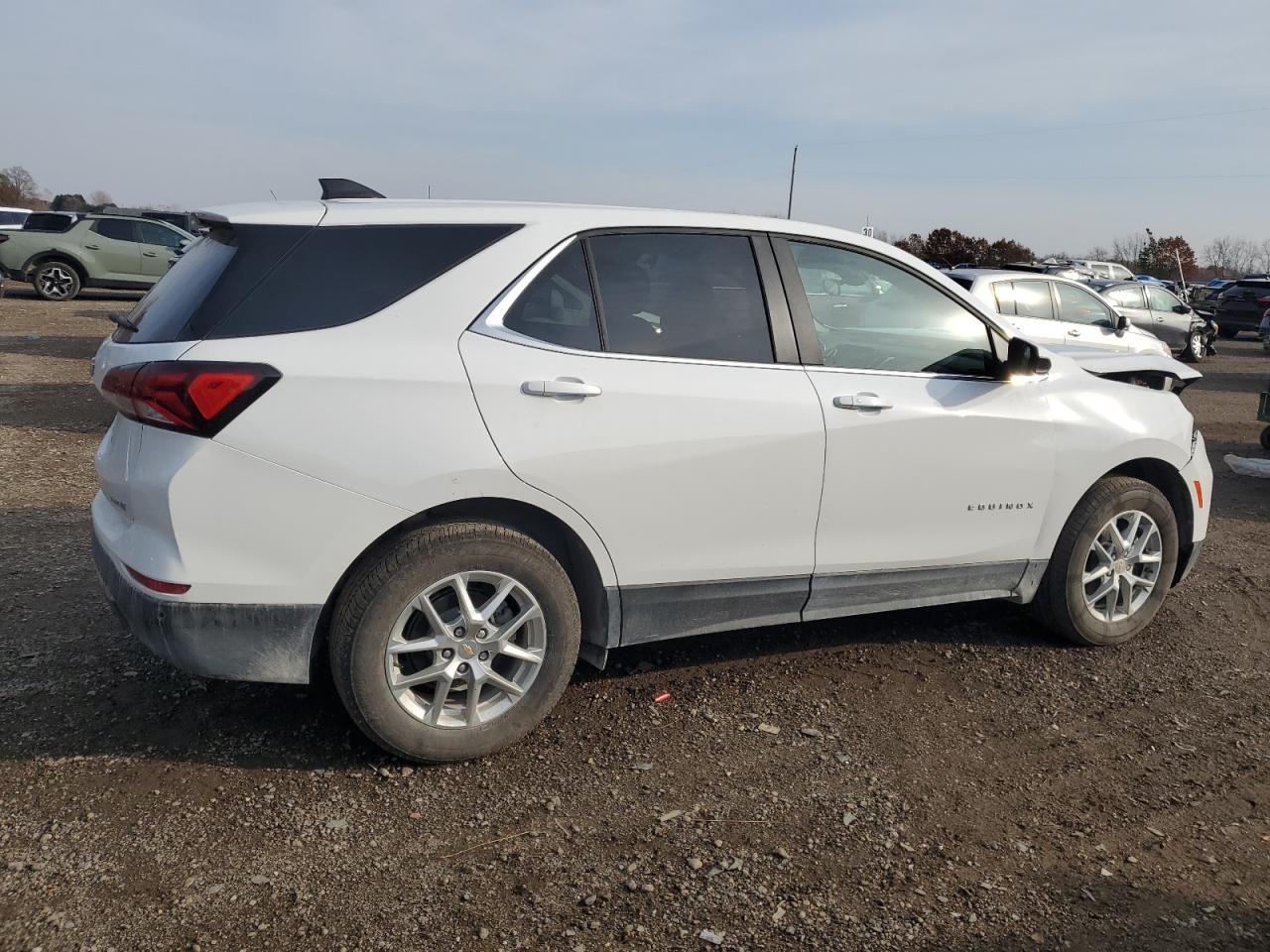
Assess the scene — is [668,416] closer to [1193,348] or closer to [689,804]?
[689,804]

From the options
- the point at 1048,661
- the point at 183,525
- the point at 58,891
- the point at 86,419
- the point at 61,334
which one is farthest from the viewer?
the point at 61,334

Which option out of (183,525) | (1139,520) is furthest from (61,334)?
(1139,520)

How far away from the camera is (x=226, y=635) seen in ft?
10.0


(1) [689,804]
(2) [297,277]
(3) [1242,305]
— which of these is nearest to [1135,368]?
(1) [689,804]

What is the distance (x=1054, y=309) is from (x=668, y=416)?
32.7 feet

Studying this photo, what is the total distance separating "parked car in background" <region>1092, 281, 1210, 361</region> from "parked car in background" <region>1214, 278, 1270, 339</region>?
6.30 m

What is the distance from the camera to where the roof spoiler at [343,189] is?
3.66m

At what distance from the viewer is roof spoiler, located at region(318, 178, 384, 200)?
366 centimetres

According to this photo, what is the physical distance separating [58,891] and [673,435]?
2.19m

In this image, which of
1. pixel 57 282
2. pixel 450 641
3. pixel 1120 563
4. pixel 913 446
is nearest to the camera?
pixel 450 641

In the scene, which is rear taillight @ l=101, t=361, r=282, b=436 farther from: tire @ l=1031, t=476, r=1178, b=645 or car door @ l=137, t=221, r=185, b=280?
car door @ l=137, t=221, r=185, b=280

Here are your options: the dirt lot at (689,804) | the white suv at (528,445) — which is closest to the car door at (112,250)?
the dirt lot at (689,804)

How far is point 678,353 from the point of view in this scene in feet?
11.7

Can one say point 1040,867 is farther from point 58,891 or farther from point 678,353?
point 58,891
